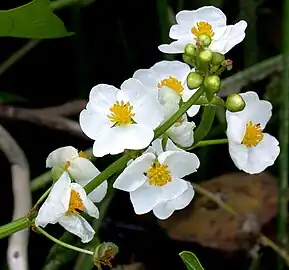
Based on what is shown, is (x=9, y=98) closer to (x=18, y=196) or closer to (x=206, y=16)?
(x=18, y=196)

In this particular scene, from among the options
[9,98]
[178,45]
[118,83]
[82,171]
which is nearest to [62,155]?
[82,171]

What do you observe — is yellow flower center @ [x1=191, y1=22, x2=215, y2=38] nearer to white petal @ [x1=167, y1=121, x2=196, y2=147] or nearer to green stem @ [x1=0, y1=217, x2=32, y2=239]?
white petal @ [x1=167, y1=121, x2=196, y2=147]

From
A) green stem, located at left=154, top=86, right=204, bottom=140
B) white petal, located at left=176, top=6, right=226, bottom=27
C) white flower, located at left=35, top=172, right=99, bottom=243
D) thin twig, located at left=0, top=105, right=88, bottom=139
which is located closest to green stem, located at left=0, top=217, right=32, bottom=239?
white flower, located at left=35, top=172, right=99, bottom=243

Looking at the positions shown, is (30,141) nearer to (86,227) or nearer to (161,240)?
(161,240)

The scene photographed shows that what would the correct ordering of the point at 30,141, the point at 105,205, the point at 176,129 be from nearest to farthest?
1. the point at 176,129
2. the point at 105,205
3. the point at 30,141

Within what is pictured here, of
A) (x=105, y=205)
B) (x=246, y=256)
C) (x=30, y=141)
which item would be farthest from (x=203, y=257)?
(x=30, y=141)

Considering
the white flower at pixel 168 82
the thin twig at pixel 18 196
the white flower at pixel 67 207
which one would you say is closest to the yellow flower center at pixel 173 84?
the white flower at pixel 168 82
